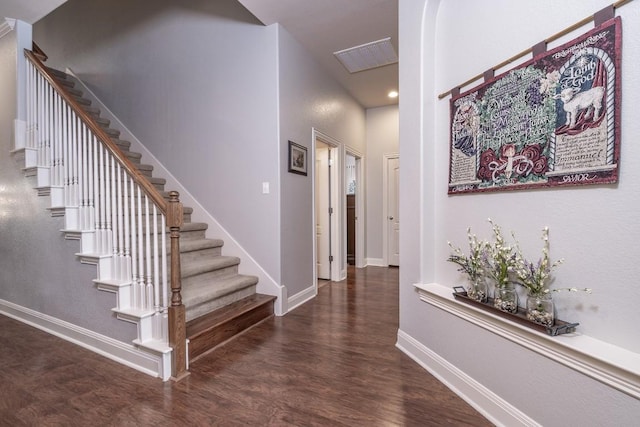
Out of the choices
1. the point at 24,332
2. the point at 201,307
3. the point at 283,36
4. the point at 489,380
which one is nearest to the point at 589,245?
the point at 489,380

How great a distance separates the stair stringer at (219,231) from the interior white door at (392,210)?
2.96 metres

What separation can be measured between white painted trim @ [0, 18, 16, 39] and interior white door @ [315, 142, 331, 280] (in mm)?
3360

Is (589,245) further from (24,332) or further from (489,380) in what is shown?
(24,332)

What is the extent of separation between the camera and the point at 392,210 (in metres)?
5.65

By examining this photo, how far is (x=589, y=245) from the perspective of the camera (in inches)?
48.7

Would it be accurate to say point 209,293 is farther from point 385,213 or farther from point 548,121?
point 385,213

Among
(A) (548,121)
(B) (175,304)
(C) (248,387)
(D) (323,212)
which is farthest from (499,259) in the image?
(D) (323,212)

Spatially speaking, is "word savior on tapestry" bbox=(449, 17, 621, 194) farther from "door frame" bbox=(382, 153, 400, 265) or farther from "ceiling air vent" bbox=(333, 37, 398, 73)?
"door frame" bbox=(382, 153, 400, 265)

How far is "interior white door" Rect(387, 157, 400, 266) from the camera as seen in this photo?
5.58 metres

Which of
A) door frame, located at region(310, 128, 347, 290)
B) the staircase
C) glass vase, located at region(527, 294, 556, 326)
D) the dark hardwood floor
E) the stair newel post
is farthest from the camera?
door frame, located at region(310, 128, 347, 290)

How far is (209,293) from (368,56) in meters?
3.21

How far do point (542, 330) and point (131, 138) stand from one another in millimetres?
4697

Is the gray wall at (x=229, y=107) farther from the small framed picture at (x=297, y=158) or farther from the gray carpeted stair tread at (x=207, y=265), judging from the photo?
the gray carpeted stair tread at (x=207, y=265)

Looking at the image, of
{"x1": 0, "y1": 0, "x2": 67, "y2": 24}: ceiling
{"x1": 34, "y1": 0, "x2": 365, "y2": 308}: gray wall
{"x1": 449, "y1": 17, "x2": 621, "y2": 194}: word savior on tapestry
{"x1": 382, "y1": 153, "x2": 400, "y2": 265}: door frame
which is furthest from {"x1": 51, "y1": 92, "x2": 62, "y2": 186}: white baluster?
{"x1": 382, "y1": 153, "x2": 400, "y2": 265}: door frame
